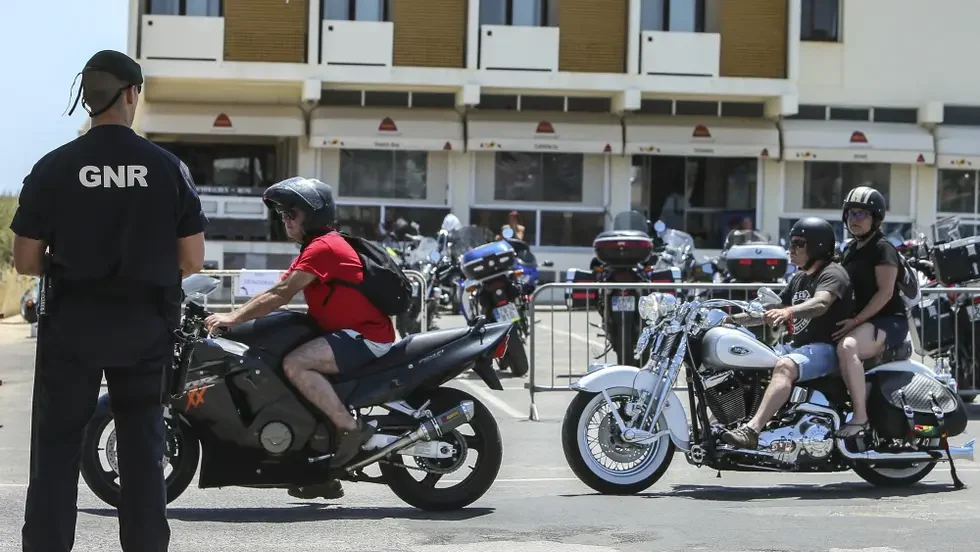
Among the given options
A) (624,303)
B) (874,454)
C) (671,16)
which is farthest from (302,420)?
(671,16)

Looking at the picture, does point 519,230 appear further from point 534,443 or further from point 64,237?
point 64,237

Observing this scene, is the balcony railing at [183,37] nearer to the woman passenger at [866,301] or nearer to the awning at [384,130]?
the awning at [384,130]

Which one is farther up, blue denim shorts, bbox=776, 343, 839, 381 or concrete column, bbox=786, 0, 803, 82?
concrete column, bbox=786, 0, 803, 82

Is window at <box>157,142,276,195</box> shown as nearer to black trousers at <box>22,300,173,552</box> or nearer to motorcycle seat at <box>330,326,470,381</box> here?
motorcycle seat at <box>330,326,470,381</box>

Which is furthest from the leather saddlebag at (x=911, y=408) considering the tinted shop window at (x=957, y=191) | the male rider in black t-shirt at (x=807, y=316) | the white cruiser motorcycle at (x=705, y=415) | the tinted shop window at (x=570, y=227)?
the tinted shop window at (x=957, y=191)

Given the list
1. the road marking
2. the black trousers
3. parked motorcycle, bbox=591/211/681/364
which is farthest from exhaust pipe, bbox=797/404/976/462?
parked motorcycle, bbox=591/211/681/364

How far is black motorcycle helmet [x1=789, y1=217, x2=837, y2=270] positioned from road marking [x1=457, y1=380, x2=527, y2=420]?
3760mm

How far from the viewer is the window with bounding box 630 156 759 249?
103 feet

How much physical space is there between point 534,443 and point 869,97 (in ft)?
75.3

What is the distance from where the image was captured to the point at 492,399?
42.3 feet

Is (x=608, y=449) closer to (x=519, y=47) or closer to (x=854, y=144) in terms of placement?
(x=519, y=47)

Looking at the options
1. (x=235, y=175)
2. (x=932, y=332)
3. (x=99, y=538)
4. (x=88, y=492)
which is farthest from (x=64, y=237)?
(x=235, y=175)

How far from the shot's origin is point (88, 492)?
7.96m

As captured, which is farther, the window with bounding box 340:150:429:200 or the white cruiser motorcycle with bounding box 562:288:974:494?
the window with bounding box 340:150:429:200
